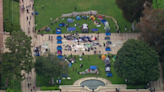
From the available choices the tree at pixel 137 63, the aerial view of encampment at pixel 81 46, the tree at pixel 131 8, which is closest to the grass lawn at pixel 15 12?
the aerial view of encampment at pixel 81 46

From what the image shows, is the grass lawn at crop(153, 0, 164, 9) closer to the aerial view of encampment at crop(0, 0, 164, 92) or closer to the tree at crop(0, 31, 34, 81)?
the aerial view of encampment at crop(0, 0, 164, 92)

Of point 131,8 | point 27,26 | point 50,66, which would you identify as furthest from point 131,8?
point 50,66

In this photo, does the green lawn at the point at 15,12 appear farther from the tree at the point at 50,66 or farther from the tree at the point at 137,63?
the tree at the point at 137,63

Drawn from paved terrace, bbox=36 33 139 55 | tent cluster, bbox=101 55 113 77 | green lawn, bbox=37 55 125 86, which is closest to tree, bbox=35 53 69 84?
green lawn, bbox=37 55 125 86

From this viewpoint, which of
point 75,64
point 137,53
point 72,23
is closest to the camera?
point 137,53

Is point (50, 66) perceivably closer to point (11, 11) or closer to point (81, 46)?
point (81, 46)

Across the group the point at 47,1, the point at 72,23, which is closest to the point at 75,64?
the point at 72,23

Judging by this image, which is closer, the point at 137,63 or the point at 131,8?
the point at 137,63

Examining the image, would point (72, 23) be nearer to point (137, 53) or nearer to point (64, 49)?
point (64, 49)
